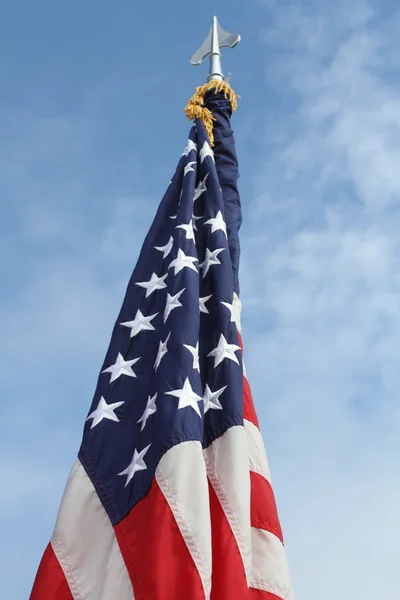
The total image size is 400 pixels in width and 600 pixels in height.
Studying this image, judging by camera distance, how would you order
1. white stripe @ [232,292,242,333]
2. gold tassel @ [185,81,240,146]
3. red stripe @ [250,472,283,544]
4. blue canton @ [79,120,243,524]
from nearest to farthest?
blue canton @ [79,120,243,524], red stripe @ [250,472,283,544], white stripe @ [232,292,242,333], gold tassel @ [185,81,240,146]

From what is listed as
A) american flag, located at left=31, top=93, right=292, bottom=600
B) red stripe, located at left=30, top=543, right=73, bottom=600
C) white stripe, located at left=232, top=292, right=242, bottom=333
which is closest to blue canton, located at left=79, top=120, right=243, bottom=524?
american flag, located at left=31, top=93, right=292, bottom=600

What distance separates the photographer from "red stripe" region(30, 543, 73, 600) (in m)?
3.44

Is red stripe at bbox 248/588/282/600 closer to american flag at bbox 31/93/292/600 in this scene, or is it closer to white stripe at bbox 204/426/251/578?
american flag at bbox 31/93/292/600

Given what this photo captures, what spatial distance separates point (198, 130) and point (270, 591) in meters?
3.32

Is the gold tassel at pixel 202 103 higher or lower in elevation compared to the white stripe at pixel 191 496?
higher

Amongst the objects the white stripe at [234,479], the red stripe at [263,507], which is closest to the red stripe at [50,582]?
the white stripe at [234,479]

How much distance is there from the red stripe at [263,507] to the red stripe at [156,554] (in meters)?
0.64

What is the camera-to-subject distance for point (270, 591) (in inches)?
140

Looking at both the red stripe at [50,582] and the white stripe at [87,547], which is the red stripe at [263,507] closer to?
the white stripe at [87,547]

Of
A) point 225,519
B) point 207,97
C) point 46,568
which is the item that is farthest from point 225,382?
point 207,97

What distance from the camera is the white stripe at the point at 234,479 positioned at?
3.50 m

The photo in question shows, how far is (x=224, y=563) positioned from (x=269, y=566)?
36 centimetres

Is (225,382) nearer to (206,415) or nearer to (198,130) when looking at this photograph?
(206,415)

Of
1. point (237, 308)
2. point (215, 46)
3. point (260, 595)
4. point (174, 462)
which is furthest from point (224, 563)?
point (215, 46)
